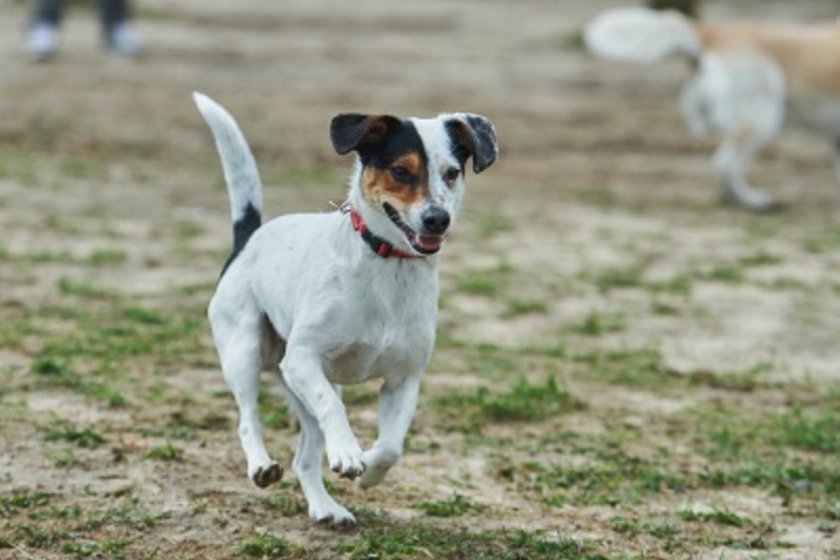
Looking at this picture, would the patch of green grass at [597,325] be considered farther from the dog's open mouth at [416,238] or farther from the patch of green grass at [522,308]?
the dog's open mouth at [416,238]

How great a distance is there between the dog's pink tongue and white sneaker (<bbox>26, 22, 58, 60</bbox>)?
10.7 m

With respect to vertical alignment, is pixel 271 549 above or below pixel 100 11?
below

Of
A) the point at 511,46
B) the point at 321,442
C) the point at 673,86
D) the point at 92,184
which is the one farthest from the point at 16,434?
the point at 511,46

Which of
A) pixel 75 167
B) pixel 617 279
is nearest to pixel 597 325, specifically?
pixel 617 279

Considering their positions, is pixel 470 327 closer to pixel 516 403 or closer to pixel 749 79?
pixel 516 403

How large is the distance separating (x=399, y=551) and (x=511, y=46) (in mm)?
13415

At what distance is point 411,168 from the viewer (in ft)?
13.6

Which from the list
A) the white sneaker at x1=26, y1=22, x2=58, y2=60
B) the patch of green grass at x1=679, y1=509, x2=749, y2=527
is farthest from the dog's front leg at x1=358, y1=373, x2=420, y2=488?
the white sneaker at x1=26, y1=22, x2=58, y2=60

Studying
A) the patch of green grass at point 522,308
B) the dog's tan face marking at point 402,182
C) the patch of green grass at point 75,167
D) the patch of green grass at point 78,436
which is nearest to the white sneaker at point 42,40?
the patch of green grass at point 75,167

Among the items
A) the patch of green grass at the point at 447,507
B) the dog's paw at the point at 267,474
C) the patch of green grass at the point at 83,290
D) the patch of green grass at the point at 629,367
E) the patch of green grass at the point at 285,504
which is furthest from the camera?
the patch of green grass at the point at 83,290

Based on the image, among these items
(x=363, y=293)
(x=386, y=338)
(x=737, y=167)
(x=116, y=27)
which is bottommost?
(x=737, y=167)

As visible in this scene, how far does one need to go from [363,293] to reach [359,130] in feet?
1.41

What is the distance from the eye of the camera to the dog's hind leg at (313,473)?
4586mm

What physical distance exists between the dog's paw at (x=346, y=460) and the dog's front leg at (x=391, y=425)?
0.19 m
